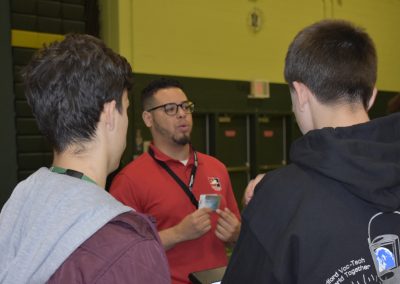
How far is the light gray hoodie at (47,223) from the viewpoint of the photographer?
36.8 inches

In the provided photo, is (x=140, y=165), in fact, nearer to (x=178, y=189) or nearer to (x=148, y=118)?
(x=178, y=189)

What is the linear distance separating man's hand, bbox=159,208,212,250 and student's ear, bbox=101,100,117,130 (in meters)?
1.26

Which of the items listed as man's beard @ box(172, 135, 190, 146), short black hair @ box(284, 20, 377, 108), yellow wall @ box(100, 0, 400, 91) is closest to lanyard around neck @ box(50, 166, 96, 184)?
short black hair @ box(284, 20, 377, 108)

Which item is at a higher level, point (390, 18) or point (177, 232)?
point (390, 18)

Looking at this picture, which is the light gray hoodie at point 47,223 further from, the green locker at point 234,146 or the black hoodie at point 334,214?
the green locker at point 234,146

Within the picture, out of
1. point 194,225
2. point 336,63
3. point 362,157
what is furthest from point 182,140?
point 362,157

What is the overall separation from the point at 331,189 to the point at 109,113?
67 cm

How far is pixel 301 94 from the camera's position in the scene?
4.27 ft

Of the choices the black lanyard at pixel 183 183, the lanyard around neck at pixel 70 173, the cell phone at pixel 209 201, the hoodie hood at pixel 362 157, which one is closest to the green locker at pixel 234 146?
the black lanyard at pixel 183 183

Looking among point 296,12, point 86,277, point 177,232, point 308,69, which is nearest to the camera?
point 86,277

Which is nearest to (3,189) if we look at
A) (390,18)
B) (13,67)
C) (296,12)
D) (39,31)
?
(13,67)

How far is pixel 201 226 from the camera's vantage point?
2.36 meters

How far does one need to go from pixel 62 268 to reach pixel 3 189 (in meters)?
3.14

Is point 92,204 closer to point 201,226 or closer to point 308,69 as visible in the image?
point 308,69
